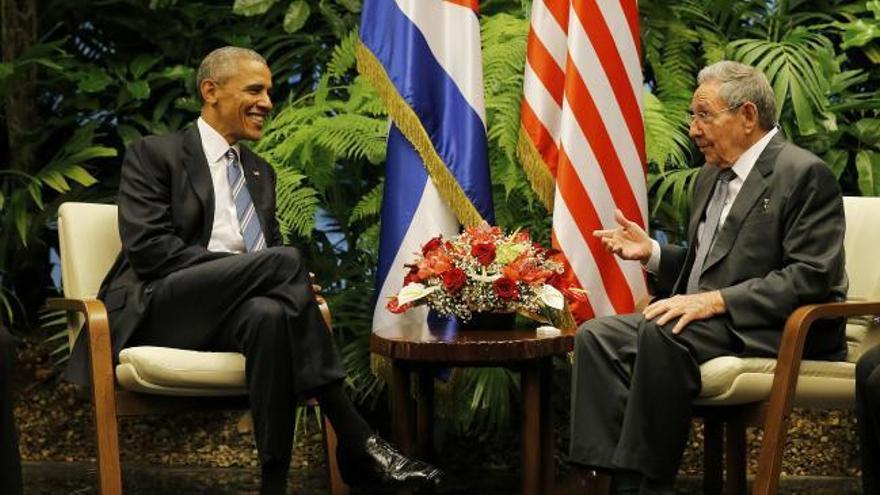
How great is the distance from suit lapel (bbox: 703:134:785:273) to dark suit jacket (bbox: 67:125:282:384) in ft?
4.88

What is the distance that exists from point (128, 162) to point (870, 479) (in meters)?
2.40

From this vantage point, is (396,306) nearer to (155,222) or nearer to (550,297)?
(550,297)

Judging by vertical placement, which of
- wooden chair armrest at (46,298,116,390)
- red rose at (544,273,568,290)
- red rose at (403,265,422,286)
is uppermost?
red rose at (403,265,422,286)

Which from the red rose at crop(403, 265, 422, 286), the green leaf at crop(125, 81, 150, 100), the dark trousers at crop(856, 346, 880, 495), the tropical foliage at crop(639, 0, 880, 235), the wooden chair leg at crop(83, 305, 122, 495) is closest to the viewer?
the dark trousers at crop(856, 346, 880, 495)

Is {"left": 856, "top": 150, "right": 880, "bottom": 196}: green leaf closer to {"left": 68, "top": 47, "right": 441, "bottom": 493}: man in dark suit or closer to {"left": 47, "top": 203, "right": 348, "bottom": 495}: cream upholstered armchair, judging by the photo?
{"left": 68, "top": 47, "right": 441, "bottom": 493}: man in dark suit

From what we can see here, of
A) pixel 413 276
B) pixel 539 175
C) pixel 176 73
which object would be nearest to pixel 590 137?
pixel 539 175

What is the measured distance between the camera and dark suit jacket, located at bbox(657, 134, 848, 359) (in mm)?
3963

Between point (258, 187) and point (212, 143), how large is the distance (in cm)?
21

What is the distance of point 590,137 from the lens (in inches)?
200

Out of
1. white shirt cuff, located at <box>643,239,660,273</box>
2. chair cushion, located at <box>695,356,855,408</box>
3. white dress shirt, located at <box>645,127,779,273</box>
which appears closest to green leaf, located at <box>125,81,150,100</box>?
white shirt cuff, located at <box>643,239,660,273</box>

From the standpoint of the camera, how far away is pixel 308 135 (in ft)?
18.0

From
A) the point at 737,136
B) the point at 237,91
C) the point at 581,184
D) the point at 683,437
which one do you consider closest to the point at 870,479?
the point at 683,437

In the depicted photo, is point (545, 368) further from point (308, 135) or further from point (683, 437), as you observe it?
point (308, 135)

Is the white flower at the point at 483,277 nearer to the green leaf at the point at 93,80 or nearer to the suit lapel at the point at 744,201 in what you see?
the suit lapel at the point at 744,201
